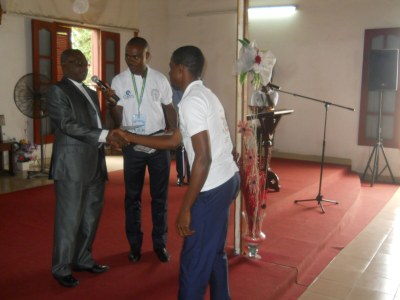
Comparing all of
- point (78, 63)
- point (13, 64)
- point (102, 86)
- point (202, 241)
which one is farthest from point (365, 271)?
Result: point (13, 64)

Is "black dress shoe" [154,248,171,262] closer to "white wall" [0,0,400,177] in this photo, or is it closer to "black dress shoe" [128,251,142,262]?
"black dress shoe" [128,251,142,262]

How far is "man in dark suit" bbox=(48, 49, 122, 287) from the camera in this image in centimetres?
249

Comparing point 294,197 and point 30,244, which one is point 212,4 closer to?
point 294,197

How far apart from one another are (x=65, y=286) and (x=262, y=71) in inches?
71.1

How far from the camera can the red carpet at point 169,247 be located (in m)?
2.68

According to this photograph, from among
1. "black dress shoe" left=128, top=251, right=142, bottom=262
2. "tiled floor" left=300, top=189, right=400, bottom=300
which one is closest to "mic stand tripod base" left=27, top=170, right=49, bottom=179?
"black dress shoe" left=128, top=251, right=142, bottom=262

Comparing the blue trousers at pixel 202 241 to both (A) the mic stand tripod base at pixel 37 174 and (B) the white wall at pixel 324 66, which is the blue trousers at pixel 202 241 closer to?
(A) the mic stand tripod base at pixel 37 174

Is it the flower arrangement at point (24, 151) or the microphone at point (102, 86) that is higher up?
the microphone at point (102, 86)

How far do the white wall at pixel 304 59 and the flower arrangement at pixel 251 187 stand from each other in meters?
4.25

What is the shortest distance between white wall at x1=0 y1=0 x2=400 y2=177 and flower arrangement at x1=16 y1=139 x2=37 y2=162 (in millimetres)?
288

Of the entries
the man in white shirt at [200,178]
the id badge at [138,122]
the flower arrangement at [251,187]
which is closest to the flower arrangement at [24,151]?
the id badge at [138,122]

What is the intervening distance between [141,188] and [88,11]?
484 cm

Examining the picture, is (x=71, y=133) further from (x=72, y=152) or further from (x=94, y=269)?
(x=94, y=269)

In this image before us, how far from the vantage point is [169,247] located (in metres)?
3.38
